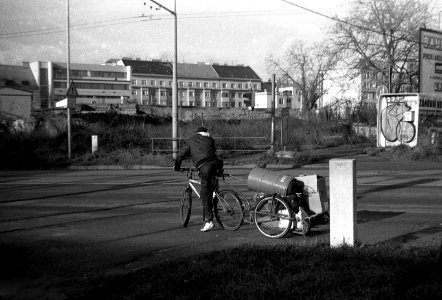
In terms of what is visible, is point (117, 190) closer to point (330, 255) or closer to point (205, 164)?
point (205, 164)

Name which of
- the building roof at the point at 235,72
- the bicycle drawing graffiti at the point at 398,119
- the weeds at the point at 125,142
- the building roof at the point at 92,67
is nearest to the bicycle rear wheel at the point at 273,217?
the weeds at the point at 125,142

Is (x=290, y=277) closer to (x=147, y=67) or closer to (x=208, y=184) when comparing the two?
(x=208, y=184)

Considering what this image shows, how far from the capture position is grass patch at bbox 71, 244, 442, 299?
4570 mm

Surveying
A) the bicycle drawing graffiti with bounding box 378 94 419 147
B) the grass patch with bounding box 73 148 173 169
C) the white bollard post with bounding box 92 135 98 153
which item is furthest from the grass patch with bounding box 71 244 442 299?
the white bollard post with bounding box 92 135 98 153

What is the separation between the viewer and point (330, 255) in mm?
5832

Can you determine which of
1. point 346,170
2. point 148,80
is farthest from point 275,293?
point 148,80

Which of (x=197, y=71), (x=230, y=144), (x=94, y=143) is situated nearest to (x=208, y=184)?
(x=94, y=143)

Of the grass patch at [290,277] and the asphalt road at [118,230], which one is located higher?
the grass patch at [290,277]

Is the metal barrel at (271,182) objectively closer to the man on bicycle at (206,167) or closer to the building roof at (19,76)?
the man on bicycle at (206,167)

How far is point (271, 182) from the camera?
7.88 m

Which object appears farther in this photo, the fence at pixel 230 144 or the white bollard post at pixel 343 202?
the fence at pixel 230 144

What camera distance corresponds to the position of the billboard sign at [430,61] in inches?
591

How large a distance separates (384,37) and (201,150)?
35.1 metres

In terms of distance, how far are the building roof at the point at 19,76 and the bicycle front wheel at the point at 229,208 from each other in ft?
358
